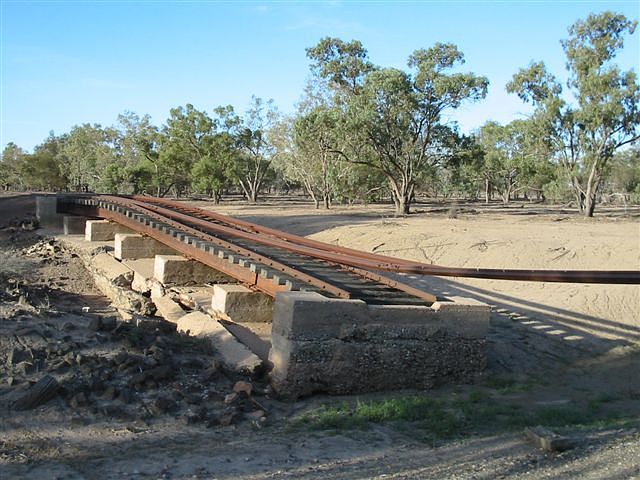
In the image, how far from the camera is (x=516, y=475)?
4.43m

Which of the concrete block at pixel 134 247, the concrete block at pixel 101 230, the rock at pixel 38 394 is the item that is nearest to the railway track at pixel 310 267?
the concrete block at pixel 134 247

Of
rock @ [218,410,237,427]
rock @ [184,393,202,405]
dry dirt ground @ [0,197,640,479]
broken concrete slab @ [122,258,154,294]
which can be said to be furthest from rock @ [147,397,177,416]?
broken concrete slab @ [122,258,154,294]

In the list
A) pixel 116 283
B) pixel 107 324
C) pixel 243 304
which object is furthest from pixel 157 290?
pixel 107 324

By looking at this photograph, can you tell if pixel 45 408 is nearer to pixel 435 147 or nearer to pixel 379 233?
pixel 379 233

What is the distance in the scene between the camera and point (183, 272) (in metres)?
13.0

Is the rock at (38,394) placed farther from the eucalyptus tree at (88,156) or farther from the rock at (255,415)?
the eucalyptus tree at (88,156)

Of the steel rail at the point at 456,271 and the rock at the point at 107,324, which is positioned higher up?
the steel rail at the point at 456,271

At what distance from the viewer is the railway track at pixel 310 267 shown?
7273mm

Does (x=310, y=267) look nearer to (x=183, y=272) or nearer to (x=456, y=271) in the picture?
(x=456, y=271)

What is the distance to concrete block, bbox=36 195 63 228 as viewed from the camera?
77.5ft

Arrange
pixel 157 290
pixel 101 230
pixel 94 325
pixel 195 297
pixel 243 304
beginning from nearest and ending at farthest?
pixel 94 325 < pixel 243 304 < pixel 195 297 < pixel 157 290 < pixel 101 230

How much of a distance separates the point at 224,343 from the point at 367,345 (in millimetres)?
2009

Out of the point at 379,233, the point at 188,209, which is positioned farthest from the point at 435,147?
the point at 188,209

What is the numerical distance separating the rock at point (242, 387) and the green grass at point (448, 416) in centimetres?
68
